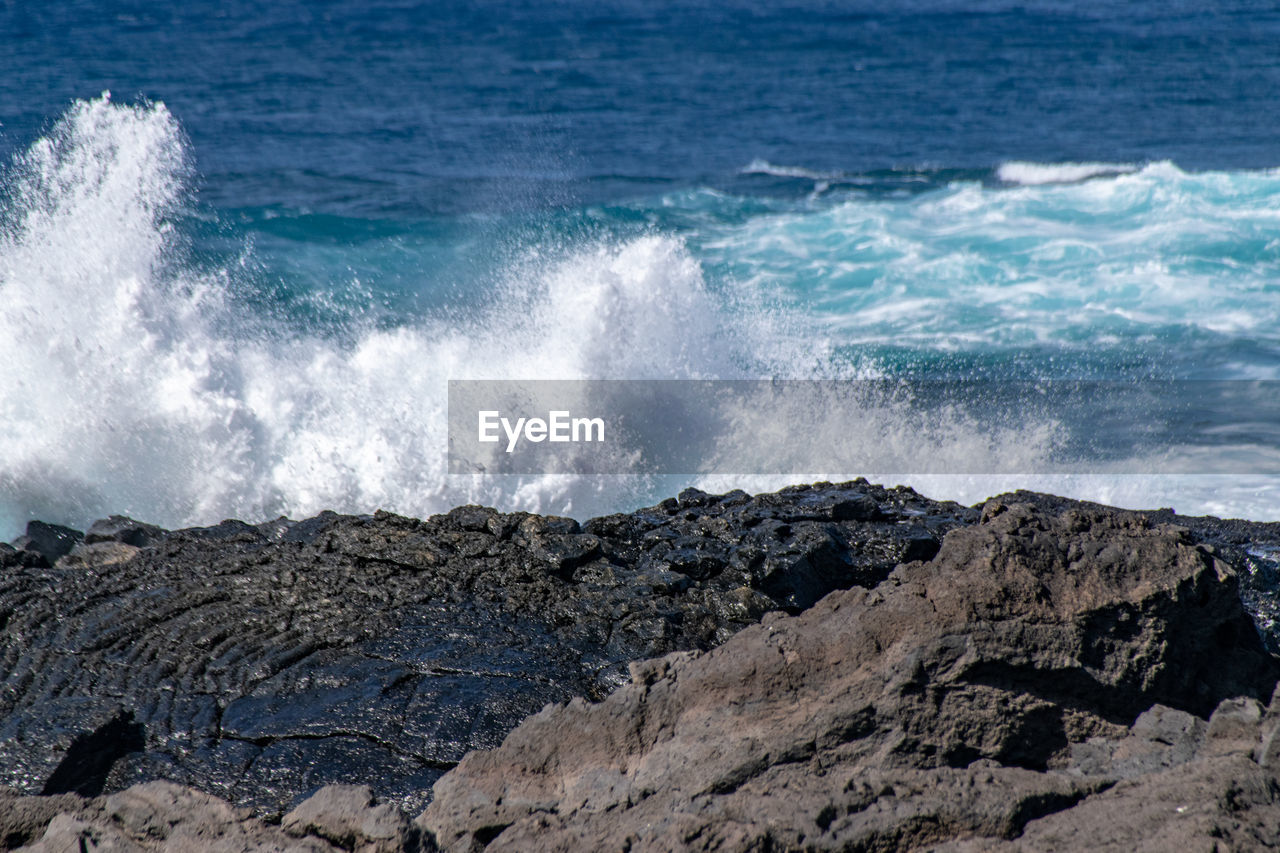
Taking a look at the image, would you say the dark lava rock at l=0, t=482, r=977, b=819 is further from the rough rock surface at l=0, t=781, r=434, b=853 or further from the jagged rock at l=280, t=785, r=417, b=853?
the jagged rock at l=280, t=785, r=417, b=853

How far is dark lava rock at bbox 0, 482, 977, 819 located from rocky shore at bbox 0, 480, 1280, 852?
0.05 feet

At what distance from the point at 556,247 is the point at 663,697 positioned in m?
11.0

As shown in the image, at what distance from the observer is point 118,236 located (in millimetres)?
10156

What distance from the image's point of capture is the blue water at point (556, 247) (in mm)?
9133

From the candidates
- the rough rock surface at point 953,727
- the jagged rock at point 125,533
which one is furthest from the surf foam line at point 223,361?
the rough rock surface at point 953,727

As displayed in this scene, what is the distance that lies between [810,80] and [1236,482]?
21.6 meters

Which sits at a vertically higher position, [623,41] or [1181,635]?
[623,41]

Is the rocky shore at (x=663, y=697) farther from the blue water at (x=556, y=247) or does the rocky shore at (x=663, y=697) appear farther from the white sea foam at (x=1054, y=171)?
the white sea foam at (x=1054, y=171)

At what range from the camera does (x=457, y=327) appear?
10.9 metres

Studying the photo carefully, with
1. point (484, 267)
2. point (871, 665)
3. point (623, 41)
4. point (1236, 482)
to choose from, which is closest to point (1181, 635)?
point (871, 665)

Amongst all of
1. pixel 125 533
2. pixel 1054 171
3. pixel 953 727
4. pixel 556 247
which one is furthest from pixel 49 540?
pixel 1054 171

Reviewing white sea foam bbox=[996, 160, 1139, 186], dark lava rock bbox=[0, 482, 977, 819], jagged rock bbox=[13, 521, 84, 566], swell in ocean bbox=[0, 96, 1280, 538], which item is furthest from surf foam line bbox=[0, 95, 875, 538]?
white sea foam bbox=[996, 160, 1139, 186]

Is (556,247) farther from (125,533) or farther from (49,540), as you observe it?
(125,533)

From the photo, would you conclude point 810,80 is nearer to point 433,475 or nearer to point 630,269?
point 630,269
